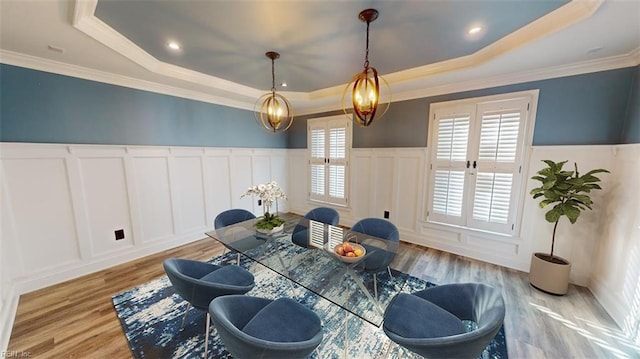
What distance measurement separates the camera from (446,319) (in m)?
1.41

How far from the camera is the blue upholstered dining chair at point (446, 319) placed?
41.8 inches

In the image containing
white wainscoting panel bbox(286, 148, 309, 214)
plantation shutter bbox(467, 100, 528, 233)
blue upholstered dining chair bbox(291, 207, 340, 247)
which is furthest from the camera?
white wainscoting panel bbox(286, 148, 309, 214)

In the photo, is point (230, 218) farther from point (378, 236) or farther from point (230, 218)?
point (378, 236)

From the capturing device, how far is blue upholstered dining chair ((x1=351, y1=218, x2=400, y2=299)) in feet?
6.47

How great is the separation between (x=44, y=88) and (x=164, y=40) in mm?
1491

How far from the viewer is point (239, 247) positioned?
7.28 feet

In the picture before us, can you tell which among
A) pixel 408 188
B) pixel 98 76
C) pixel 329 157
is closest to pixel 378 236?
pixel 408 188

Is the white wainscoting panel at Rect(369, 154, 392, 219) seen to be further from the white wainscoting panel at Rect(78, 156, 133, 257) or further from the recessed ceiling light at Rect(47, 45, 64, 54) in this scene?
the recessed ceiling light at Rect(47, 45, 64, 54)

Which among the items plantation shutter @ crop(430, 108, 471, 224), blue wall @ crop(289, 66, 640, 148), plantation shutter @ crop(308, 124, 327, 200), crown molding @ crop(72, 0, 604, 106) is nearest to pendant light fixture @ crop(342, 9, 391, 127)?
crown molding @ crop(72, 0, 604, 106)

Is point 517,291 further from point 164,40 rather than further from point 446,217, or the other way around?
point 164,40

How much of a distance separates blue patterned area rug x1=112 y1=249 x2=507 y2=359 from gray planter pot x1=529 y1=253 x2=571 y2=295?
997 millimetres

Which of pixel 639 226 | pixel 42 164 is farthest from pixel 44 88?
pixel 639 226

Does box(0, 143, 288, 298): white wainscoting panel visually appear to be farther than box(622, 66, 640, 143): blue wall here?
Yes

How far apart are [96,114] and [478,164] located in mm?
5046
